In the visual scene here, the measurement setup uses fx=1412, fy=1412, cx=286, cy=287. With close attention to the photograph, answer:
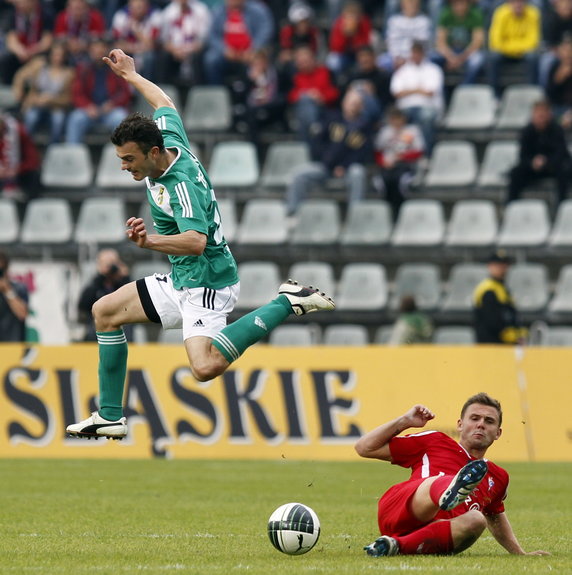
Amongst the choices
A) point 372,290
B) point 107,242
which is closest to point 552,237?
point 372,290

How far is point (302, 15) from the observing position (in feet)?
71.3

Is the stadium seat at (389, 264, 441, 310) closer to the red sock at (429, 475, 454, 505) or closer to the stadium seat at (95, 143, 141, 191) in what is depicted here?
the stadium seat at (95, 143, 141, 191)

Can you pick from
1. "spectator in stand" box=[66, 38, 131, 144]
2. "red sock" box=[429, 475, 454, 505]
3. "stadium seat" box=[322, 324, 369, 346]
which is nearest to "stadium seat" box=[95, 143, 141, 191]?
"spectator in stand" box=[66, 38, 131, 144]

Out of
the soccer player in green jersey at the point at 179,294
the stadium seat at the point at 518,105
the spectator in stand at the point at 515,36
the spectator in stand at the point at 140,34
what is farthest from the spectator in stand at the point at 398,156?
the soccer player in green jersey at the point at 179,294

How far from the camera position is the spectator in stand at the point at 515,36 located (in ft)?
67.4

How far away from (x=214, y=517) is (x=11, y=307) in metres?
6.91

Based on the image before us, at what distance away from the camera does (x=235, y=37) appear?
2198 centimetres

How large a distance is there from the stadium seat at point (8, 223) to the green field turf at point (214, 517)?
6.36 meters

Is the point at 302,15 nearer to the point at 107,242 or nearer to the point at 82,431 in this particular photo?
the point at 107,242

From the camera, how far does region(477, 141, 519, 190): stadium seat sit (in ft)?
65.8

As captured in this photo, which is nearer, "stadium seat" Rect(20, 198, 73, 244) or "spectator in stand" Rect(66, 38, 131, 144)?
"stadium seat" Rect(20, 198, 73, 244)

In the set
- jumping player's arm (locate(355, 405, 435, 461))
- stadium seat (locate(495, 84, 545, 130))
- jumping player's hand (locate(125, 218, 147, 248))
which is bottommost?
jumping player's arm (locate(355, 405, 435, 461))

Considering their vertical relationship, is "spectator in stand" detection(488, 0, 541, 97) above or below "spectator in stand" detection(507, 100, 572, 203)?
above

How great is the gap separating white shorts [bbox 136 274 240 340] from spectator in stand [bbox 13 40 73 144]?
13.1 m
